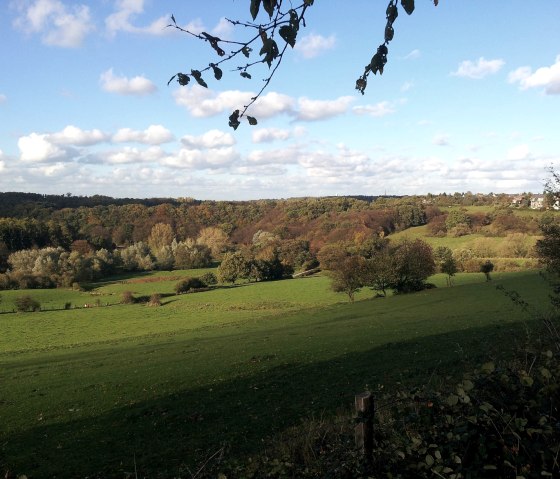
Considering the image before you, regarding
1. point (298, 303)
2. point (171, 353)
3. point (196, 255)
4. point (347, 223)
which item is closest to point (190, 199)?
point (196, 255)

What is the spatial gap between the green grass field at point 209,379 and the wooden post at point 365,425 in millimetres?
1467

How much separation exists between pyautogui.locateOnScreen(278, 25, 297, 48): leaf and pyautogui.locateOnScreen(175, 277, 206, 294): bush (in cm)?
8077

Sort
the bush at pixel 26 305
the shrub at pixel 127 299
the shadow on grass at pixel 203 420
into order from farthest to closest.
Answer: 1. the shrub at pixel 127 299
2. the bush at pixel 26 305
3. the shadow on grass at pixel 203 420

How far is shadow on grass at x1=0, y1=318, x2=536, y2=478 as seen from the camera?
11148 mm

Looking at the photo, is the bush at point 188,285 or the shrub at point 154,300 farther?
the bush at point 188,285

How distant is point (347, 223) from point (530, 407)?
112m

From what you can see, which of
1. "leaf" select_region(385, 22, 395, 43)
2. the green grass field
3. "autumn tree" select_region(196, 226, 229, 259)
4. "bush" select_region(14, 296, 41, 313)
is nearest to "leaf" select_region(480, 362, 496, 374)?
the green grass field

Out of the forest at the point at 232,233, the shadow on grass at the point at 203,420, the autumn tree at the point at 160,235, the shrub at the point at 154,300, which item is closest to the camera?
the shadow on grass at the point at 203,420

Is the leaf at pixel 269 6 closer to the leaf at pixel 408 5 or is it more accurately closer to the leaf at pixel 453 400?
the leaf at pixel 408 5

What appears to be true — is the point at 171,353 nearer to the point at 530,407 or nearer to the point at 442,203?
the point at 530,407

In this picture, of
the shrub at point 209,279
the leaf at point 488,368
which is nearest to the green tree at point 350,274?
the shrub at point 209,279

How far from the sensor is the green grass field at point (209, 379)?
39.3ft

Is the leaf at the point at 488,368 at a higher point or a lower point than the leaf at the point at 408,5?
lower

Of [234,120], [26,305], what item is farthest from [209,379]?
[26,305]
